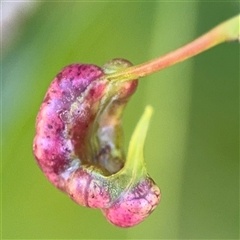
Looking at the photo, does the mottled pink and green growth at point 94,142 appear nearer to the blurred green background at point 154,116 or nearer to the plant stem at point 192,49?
the plant stem at point 192,49

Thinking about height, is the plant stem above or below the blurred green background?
below

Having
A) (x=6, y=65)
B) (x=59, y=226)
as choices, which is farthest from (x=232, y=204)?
(x=6, y=65)

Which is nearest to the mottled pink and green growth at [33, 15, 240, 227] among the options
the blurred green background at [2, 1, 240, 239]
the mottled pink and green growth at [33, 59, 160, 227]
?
the mottled pink and green growth at [33, 59, 160, 227]

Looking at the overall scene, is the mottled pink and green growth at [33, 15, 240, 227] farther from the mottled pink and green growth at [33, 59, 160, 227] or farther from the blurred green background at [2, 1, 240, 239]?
the blurred green background at [2, 1, 240, 239]

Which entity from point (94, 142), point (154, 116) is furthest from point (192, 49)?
point (154, 116)

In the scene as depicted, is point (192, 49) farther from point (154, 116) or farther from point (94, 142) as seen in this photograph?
point (154, 116)

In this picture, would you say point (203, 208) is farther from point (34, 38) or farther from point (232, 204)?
point (34, 38)
